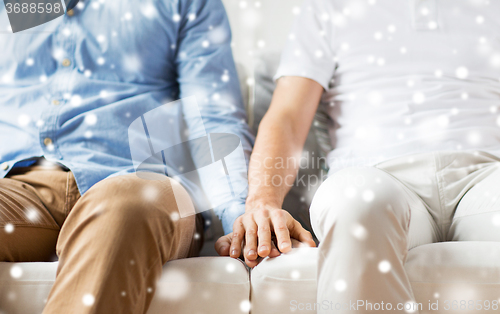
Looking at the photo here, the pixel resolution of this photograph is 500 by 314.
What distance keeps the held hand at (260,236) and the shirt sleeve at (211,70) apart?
25 centimetres

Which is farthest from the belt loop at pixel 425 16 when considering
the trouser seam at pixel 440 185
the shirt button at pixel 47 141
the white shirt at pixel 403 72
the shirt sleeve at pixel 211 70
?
the shirt button at pixel 47 141

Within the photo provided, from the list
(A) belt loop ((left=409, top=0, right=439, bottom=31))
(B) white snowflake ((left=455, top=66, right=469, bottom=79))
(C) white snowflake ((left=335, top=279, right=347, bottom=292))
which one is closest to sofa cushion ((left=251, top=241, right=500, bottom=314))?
(C) white snowflake ((left=335, top=279, right=347, bottom=292))

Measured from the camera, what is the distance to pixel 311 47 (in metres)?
0.99

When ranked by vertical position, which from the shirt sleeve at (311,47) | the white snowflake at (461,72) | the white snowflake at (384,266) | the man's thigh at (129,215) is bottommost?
the white snowflake at (384,266)

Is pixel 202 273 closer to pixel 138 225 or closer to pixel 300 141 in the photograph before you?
pixel 138 225

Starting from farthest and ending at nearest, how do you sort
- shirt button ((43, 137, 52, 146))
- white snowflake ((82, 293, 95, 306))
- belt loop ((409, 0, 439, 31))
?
belt loop ((409, 0, 439, 31)) → shirt button ((43, 137, 52, 146)) → white snowflake ((82, 293, 95, 306))

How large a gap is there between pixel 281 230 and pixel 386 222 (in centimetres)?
19

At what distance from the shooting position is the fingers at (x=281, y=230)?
24.1 inches

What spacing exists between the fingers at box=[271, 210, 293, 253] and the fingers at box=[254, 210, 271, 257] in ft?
0.04

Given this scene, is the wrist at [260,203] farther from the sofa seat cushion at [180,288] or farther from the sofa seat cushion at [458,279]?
the sofa seat cushion at [458,279]

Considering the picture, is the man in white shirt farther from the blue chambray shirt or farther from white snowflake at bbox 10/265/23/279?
white snowflake at bbox 10/265/23/279

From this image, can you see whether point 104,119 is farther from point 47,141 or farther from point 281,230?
point 281,230

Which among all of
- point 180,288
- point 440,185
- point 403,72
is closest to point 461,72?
point 403,72

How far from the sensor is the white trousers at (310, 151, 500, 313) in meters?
0.48
